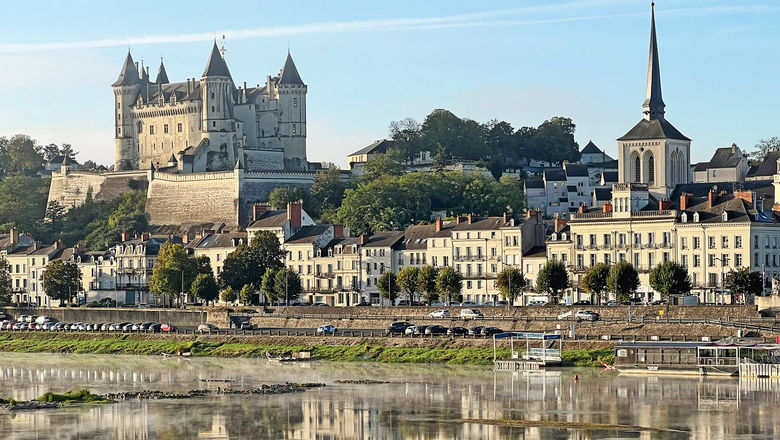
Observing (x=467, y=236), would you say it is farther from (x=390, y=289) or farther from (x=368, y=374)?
(x=368, y=374)

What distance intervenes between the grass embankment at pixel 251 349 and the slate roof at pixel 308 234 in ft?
52.3

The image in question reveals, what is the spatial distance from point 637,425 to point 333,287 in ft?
158

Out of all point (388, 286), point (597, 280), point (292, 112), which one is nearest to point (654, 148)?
point (388, 286)

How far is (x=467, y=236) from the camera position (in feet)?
297

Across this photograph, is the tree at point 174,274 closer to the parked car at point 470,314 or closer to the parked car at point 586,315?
the parked car at point 470,314

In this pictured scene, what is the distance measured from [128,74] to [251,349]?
80.0m

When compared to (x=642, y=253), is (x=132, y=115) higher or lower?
higher

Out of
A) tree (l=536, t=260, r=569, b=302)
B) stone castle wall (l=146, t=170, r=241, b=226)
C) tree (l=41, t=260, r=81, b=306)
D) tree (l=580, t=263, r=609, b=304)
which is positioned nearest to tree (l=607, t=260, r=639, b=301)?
tree (l=580, t=263, r=609, b=304)

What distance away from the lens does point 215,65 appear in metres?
143

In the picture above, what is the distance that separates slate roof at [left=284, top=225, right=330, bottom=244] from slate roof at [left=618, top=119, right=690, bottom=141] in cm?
2095

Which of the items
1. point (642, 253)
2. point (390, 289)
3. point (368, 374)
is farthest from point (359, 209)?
point (368, 374)

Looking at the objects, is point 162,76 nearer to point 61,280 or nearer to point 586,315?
point 61,280

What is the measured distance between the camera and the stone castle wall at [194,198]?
427 feet

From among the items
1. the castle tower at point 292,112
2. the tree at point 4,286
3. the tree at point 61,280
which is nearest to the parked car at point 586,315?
the tree at point 61,280
